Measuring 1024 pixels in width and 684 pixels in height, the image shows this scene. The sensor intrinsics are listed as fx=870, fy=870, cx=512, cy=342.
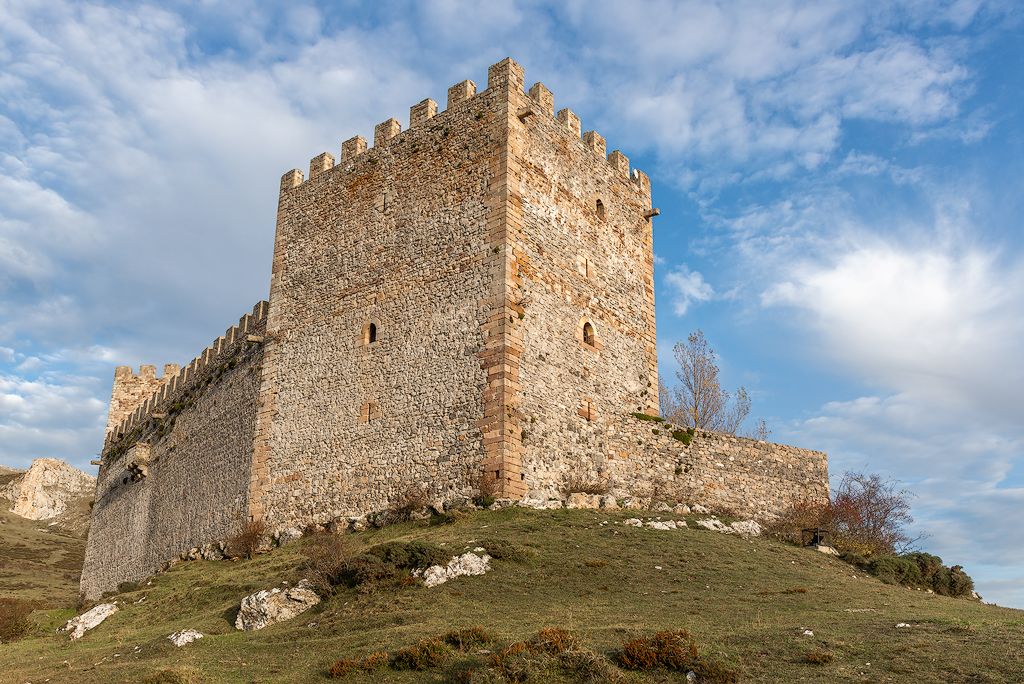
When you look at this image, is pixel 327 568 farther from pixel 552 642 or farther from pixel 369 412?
pixel 552 642

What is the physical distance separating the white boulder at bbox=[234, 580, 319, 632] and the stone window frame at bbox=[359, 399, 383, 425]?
20.8 ft

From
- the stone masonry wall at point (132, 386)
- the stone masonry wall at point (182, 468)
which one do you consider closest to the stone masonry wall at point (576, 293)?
the stone masonry wall at point (182, 468)

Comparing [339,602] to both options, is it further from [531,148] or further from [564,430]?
[531,148]

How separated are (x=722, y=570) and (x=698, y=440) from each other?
322 inches

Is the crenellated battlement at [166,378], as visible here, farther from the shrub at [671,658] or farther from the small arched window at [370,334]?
the shrub at [671,658]

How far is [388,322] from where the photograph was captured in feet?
71.0

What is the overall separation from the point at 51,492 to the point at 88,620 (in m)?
59.3

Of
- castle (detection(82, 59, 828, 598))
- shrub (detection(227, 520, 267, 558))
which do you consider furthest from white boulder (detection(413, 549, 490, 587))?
shrub (detection(227, 520, 267, 558))

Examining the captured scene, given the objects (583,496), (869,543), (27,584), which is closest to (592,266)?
(583,496)

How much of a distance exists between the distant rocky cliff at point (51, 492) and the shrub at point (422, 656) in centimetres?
6253

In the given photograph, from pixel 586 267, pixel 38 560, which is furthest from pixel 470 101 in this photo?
pixel 38 560

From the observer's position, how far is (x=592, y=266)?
23516mm

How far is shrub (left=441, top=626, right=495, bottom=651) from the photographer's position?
10562 mm

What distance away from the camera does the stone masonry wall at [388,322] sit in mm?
19734
